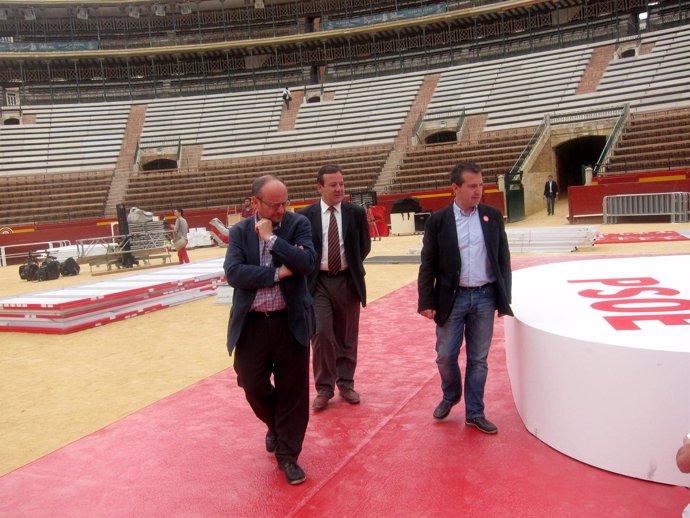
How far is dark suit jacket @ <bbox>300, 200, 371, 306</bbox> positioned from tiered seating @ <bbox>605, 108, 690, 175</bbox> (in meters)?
18.5

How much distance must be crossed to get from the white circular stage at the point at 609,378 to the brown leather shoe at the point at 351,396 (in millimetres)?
1099

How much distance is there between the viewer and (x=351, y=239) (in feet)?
14.5

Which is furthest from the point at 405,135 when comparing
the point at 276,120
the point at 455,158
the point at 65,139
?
the point at 65,139

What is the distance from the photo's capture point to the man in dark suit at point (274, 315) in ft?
10.6

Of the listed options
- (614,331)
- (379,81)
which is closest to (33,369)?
(614,331)

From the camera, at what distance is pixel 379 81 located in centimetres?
3603

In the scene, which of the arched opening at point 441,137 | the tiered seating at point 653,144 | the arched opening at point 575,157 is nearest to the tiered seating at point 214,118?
the arched opening at point 441,137

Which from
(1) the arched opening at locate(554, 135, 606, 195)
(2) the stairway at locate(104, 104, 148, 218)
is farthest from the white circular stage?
(2) the stairway at locate(104, 104, 148, 218)

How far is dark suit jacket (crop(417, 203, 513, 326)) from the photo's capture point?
3.74m

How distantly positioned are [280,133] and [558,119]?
1475 cm

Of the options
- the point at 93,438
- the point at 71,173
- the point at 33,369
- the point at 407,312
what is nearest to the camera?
the point at 93,438

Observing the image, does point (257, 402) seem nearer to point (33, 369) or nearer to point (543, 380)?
point (543, 380)

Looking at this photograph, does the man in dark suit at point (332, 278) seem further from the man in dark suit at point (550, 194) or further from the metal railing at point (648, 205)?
the man in dark suit at point (550, 194)

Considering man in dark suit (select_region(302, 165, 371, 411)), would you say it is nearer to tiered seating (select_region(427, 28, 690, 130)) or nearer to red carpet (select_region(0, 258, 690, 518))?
red carpet (select_region(0, 258, 690, 518))
